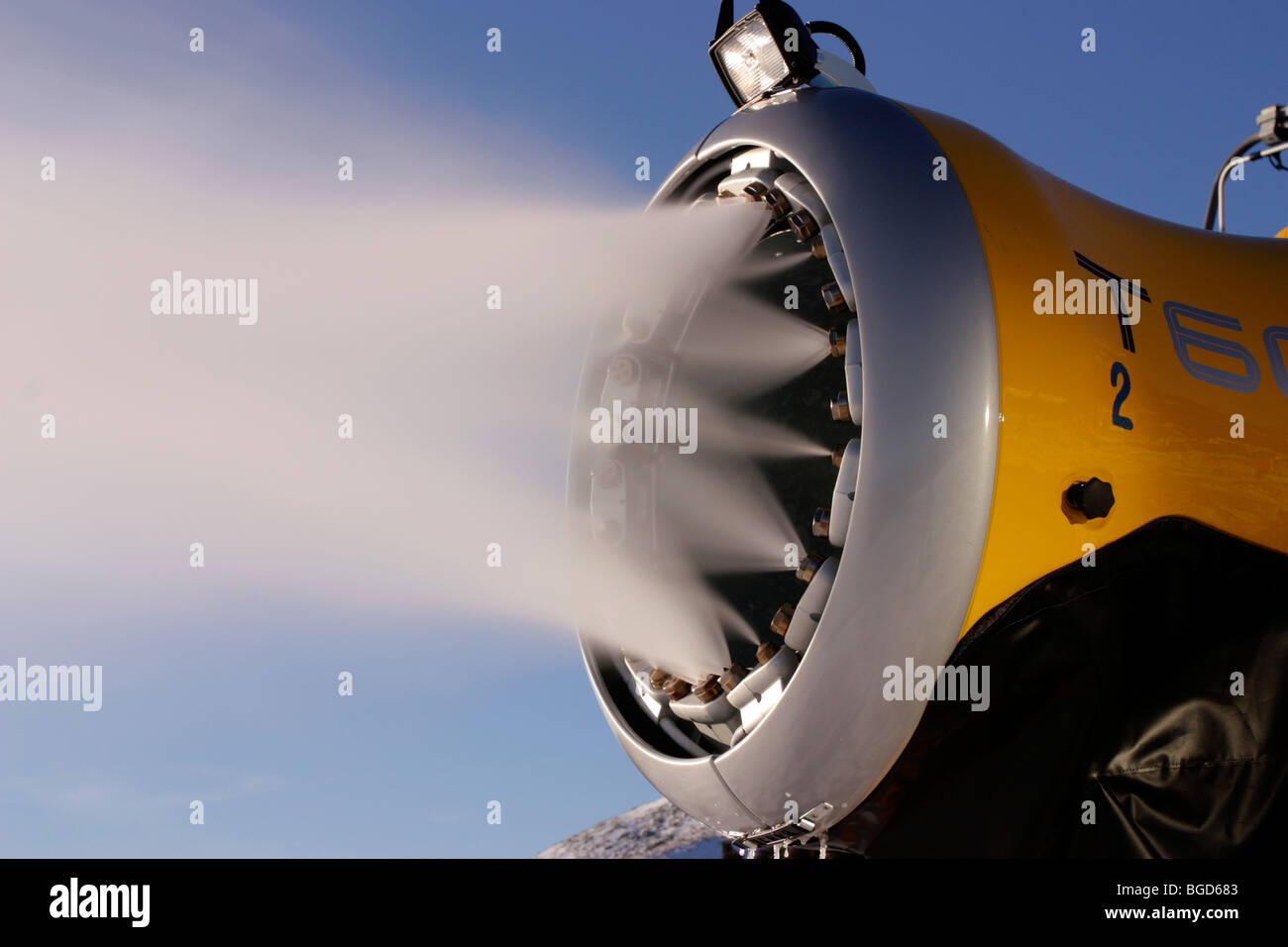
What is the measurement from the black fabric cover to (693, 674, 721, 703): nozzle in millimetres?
369

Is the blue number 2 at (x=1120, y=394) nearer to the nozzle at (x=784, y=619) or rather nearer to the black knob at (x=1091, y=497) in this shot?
the black knob at (x=1091, y=497)

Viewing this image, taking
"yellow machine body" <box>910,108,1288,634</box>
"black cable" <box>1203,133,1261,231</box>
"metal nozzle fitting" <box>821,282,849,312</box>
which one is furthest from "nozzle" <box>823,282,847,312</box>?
"black cable" <box>1203,133,1261,231</box>

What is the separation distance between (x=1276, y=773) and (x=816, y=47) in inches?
71.7

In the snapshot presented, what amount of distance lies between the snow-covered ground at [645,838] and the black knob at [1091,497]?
10.6 ft

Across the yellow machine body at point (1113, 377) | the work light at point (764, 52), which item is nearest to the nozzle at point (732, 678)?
the yellow machine body at point (1113, 377)

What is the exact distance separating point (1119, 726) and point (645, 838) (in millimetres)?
3485

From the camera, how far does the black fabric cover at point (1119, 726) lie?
2230 millimetres

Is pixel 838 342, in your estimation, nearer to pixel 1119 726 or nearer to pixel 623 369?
pixel 623 369

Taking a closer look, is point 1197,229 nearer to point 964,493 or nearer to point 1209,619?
point 1209,619

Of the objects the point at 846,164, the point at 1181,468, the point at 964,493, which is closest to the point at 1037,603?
the point at 964,493

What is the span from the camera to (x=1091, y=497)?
7.14ft
